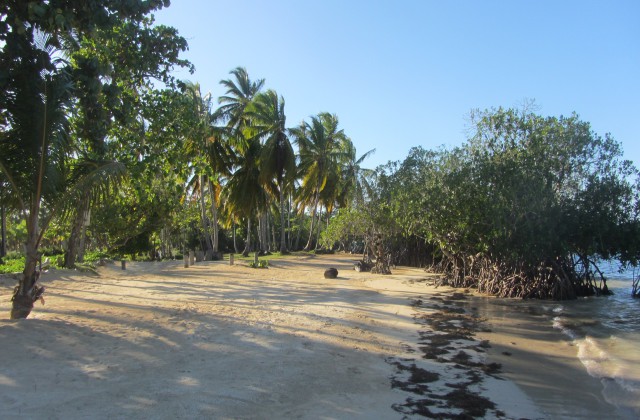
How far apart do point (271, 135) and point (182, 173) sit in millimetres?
23035

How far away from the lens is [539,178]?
14578 mm

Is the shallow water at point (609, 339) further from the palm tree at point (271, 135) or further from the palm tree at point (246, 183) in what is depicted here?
the palm tree at point (246, 183)

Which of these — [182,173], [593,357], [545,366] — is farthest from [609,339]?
[182,173]

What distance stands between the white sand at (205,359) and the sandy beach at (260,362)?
Answer: 0.08 ft

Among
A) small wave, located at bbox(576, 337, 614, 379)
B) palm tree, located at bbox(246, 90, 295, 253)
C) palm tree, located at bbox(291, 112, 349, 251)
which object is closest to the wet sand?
small wave, located at bbox(576, 337, 614, 379)

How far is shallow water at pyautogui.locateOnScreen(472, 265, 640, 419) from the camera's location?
645 cm

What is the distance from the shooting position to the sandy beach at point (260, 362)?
5176 millimetres

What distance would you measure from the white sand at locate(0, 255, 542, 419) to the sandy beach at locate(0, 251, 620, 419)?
0.02 metres

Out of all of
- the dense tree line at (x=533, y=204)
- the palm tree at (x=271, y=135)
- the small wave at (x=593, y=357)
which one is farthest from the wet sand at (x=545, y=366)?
the palm tree at (x=271, y=135)

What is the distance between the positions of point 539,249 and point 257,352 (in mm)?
10948

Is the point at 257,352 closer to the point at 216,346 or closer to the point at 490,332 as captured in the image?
the point at 216,346

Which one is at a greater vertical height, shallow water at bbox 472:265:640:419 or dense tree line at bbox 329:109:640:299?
dense tree line at bbox 329:109:640:299

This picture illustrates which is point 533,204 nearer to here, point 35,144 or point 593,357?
point 593,357

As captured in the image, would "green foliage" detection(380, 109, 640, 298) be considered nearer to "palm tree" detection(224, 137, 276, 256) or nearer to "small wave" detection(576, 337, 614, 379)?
"small wave" detection(576, 337, 614, 379)
